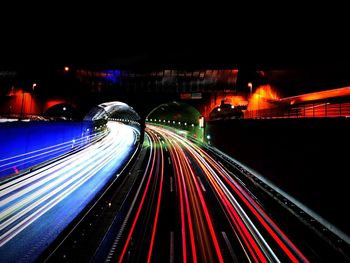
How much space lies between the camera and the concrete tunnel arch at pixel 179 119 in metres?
46.6

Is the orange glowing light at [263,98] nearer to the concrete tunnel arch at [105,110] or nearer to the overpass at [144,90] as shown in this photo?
the overpass at [144,90]

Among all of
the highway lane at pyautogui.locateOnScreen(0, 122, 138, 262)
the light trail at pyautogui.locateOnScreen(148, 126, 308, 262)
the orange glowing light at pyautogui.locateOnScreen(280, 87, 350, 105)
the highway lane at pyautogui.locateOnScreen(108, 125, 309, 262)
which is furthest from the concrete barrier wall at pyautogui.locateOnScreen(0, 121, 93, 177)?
the orange glowing light at pyautogui.locateOnScreen(280, 87, 350, 105)

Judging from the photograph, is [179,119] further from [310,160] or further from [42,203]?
[42,203]

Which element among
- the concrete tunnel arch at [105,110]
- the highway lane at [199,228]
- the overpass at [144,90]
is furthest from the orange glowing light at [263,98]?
the highway lane at [199,228]

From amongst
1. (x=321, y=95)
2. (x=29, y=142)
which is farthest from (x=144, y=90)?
(x=321, y=95)

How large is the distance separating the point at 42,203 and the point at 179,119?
47.9m

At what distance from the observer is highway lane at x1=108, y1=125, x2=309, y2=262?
24.3 feet

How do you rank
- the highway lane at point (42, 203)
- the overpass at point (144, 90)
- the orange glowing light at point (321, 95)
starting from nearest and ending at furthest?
the highway lane at point (42, 203), the orange glowing light at point (321, 95), the overpass at point (144, 90)

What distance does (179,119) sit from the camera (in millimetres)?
57719

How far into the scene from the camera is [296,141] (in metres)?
12.4

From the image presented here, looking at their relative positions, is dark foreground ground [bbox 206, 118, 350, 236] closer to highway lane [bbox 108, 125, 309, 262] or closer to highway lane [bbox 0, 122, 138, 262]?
highway lane [bbox 108, 125, 309, 262]

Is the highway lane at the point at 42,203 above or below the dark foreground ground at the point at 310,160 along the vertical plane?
below

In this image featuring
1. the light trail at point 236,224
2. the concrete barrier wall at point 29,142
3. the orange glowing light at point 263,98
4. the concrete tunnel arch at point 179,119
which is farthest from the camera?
the concrete tunnel arch at point 179,119

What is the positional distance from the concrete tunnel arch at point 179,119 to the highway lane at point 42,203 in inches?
1151
